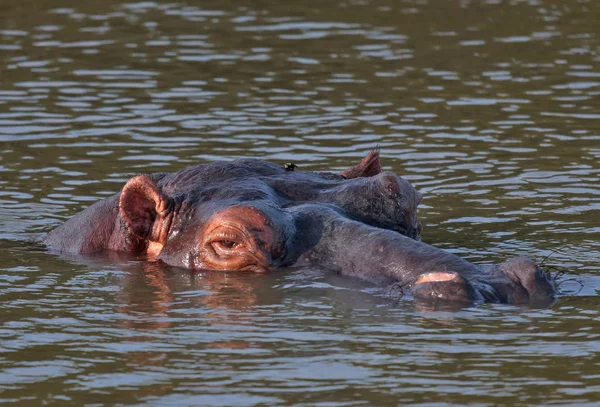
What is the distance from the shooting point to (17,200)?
12.9m

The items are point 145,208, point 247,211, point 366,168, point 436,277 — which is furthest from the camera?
point 366,168

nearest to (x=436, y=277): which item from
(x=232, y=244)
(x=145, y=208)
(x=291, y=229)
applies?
(x=291, y=229)

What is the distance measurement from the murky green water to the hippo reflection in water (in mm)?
151

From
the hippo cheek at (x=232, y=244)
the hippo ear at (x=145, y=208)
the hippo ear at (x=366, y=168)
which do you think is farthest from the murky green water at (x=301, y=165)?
the hippo ear at (x=366, y=168)

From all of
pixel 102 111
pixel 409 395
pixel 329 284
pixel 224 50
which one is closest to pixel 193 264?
pixel 329 284

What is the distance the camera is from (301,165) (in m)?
14.0

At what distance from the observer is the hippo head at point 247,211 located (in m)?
9.26

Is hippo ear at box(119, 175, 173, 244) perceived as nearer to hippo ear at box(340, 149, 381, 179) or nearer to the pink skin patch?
hippo ear at box(340, 149, 381, 179)

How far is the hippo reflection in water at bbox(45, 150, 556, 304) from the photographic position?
845cm

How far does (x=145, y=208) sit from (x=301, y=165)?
4.21 meters

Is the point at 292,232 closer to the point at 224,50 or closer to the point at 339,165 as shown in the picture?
the point at 339,165

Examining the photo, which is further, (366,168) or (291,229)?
(366,168)

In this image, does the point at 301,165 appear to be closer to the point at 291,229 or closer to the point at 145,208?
the point at 145,208

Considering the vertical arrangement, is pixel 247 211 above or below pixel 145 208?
above
